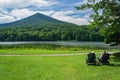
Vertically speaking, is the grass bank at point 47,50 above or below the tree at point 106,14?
below

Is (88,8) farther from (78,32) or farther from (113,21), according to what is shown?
(78,32)

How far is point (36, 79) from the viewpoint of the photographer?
60.3 feet

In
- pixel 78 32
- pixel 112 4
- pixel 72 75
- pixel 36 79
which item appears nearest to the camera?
pixel 36 79

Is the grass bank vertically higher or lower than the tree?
lower

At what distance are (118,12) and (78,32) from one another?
15893cm

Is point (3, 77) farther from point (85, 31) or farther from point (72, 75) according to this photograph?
point (85, 31)

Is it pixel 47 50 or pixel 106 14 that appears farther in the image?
pixel 47 50

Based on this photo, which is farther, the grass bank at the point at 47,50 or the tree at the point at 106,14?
the grass bank at the point at 47,50

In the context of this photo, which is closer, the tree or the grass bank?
the tree

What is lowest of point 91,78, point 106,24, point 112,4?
point 91,78

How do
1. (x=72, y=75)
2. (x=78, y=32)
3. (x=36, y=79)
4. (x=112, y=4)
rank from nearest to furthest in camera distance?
1. (x=36, y=79)
2. (x=72, y=75)
3. (x=112, y=4)
4. (x=78, y=32)

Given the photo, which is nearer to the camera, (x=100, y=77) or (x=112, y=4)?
(x=100, y=77)

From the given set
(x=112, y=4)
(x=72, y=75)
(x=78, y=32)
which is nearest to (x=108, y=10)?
(x=112, y=4)

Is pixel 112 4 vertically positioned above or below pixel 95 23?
above
